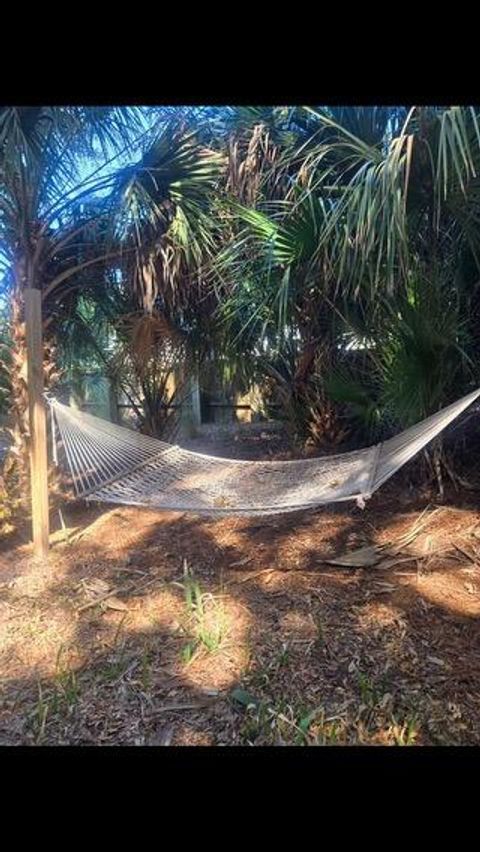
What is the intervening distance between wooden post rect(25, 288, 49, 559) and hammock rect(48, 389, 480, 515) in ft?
0.35

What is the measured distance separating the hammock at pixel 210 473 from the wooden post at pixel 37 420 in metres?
0.11

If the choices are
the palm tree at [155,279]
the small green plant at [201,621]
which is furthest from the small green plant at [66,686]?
the palm tree at [155,279]

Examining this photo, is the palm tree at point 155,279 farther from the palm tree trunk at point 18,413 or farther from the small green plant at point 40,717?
the small green plant at point 40,717

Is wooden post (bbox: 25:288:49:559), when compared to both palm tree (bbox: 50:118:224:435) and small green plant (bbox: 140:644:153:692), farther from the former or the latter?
small green plant (bbox: 140:644:153:692)

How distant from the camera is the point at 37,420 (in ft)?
8.14

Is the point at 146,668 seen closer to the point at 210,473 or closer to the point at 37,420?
the point at 210,473

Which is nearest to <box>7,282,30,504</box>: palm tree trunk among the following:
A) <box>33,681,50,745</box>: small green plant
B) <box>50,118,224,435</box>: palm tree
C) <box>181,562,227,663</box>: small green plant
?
<box>50,118,224,435</box>: palm tree

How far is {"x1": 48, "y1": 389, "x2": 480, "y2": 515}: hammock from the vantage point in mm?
2111

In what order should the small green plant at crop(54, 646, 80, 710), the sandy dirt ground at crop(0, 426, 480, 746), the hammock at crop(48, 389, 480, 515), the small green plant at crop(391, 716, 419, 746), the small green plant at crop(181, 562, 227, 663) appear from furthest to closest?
the hammock at crop(48, 389, 480, 515) < the small green plant at crop(181, 562, 227, 663) < the small green plant at crop(54, 646, 80, 710) < the sandy dirt ground at crop(0, 426, 480, 746) < the small green plant at crop(391, 716, 419, 746)

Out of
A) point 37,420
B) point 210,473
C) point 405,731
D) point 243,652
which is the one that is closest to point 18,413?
point 37,420

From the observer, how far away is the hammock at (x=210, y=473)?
2.11 meters

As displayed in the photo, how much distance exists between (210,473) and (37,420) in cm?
91
